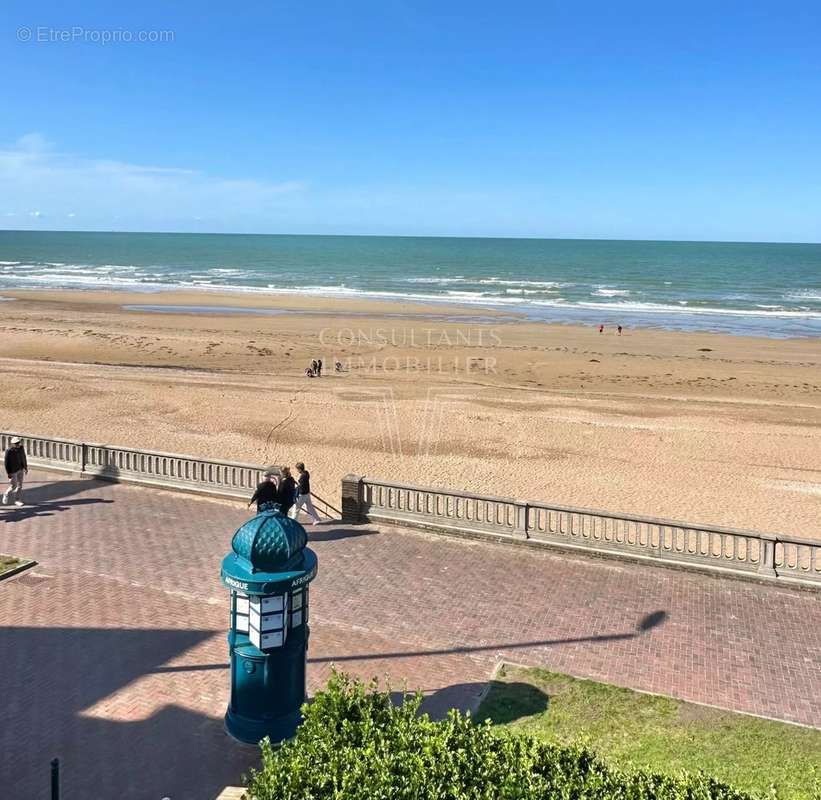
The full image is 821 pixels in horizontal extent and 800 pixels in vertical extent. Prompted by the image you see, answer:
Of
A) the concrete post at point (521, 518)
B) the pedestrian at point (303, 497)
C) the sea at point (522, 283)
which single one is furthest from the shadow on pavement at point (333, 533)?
the sea at point (522, 283)

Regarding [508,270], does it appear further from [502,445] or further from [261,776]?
[261,776]

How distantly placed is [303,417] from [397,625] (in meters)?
17.2

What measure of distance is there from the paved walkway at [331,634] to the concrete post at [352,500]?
15.9 inches

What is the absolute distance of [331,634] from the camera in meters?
10.9

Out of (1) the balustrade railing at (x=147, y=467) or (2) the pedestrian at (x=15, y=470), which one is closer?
(2) the pedestrian at (x=15, y=470)

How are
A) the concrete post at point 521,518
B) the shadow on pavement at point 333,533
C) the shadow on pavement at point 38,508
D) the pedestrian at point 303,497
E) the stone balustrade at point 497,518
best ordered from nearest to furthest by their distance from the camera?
the stone balustrade at point 497,518
the concrete post at point 521,518
the shadow on pavement at point 333,533
the pedestrian at point 303,497
the shadow on pavement at point 38,508

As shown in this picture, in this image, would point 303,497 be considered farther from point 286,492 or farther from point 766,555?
point 766,555

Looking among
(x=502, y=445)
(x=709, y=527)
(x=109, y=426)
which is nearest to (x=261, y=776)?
(x=709, y=527)

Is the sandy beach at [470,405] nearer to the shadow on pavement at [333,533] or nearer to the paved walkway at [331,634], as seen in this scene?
the shadow on pavement at [333,533]

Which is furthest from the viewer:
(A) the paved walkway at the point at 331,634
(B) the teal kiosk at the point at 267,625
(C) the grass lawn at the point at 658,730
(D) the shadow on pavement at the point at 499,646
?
(D) the shadow on pavement at the point at 499,646

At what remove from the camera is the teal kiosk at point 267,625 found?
26.1 ft

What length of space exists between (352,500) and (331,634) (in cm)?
476

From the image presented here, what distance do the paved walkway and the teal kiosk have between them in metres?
0.47

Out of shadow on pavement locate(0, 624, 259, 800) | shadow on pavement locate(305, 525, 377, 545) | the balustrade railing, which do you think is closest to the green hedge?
shadow on pavement locate(0, 624, 259, 800)
